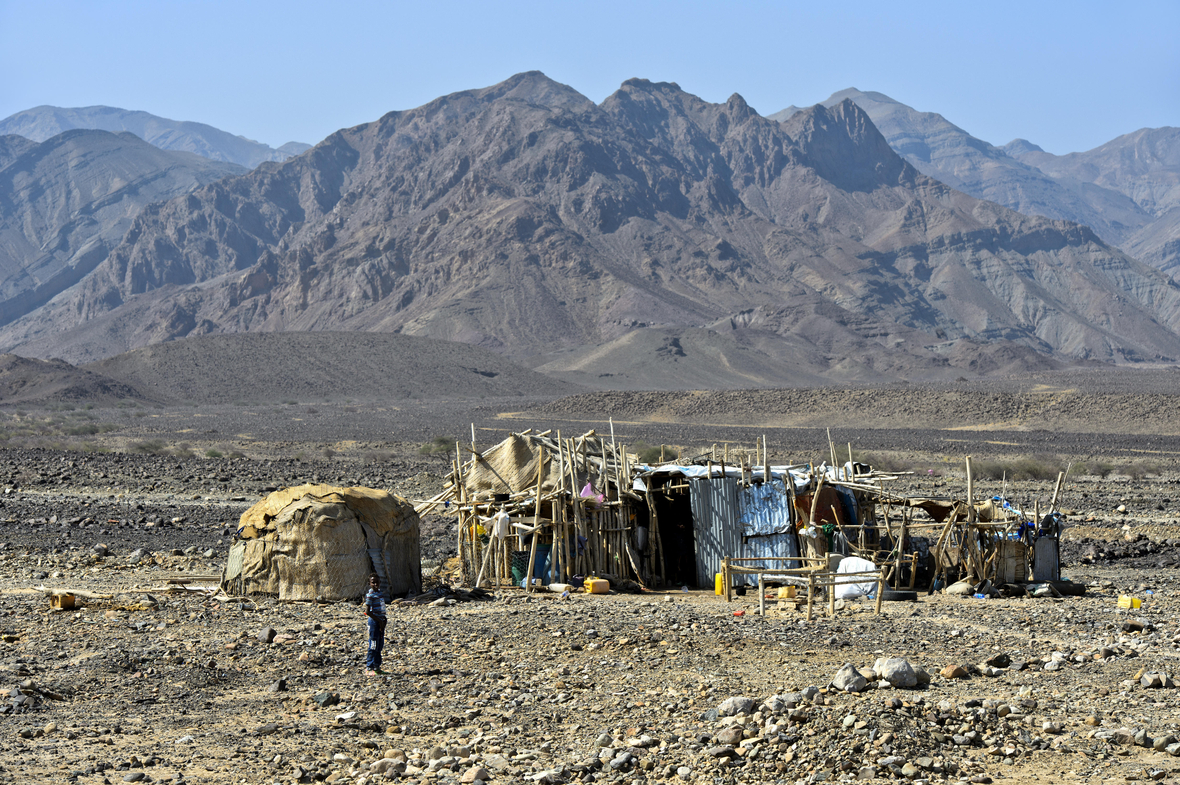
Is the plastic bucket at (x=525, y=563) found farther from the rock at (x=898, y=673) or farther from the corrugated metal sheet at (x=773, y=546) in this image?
the rock at (x=898, y=673)

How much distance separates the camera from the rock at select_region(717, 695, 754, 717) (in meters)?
8.98

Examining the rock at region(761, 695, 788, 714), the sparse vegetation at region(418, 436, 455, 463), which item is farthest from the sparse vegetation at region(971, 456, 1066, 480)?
the rock at region(761, 695, 788, 714)

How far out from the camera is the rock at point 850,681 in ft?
30.0

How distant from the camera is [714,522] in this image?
1684cm

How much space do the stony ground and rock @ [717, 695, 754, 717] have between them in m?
0.03

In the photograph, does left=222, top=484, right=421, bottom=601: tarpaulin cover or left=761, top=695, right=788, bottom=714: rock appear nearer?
left=761, top=695, right=788, bottom=714: rock

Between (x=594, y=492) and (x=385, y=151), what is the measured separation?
19121 cm

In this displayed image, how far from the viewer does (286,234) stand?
192500 mm

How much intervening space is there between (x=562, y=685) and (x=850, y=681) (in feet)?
8.70

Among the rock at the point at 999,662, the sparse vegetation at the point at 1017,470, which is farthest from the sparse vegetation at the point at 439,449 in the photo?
the rock at the point at 999,662

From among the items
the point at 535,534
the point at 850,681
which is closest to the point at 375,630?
the point at 850,681

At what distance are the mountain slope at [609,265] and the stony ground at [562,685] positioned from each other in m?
107

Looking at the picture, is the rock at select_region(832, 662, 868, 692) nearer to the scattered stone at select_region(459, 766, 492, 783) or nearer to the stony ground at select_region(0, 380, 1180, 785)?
the stony ground at select_region(0, 380, 1180, 785)

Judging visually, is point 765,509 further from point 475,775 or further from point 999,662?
point 475,775
